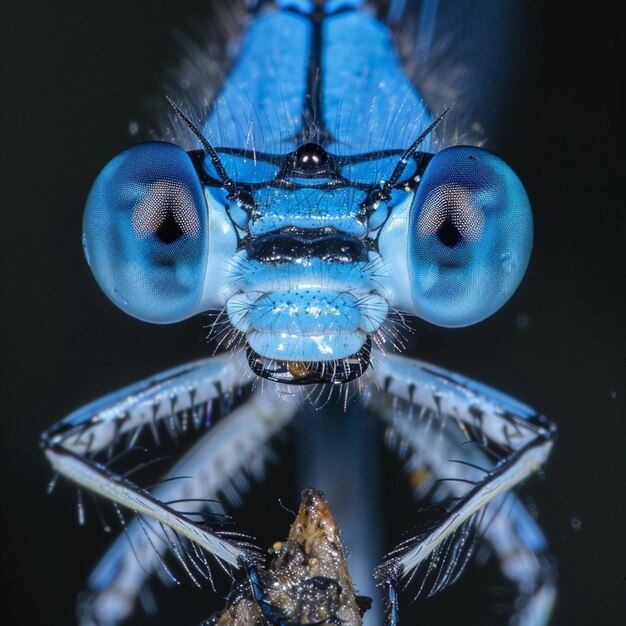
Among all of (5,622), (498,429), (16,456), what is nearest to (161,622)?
(5,622)

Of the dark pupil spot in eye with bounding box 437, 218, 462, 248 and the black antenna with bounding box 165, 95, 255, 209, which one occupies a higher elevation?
the black antenna with bounding box 165, 95, 255, 209

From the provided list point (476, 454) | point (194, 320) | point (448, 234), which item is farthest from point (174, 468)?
point (448, 234)

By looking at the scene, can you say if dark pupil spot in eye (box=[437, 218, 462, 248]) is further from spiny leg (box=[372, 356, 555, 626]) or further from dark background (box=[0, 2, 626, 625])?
dark background (box=[0, 2, 626, 625])

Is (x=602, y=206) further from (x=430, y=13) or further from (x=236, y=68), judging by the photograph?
(x=236, y=68)

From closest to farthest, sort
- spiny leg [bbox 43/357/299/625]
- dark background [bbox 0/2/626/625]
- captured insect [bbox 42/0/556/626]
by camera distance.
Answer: captured insect [bbox 42/0/556/626] < spiny leg [bbox 43/357/299/625] < dark background [bbox 0/2/626/625]

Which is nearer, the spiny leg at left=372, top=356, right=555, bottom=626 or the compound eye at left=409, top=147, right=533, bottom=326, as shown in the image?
the compound eye at left=409, top=147, right=533, bottom=326

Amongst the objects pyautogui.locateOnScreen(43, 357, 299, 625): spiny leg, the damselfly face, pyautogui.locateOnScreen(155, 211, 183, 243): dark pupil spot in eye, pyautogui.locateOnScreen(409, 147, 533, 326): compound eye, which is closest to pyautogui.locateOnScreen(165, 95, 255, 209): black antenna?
the damselfly face

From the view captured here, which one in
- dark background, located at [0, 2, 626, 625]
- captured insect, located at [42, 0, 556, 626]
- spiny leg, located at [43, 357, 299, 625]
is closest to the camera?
captured insect, located at [42, 0, 556, 626]
